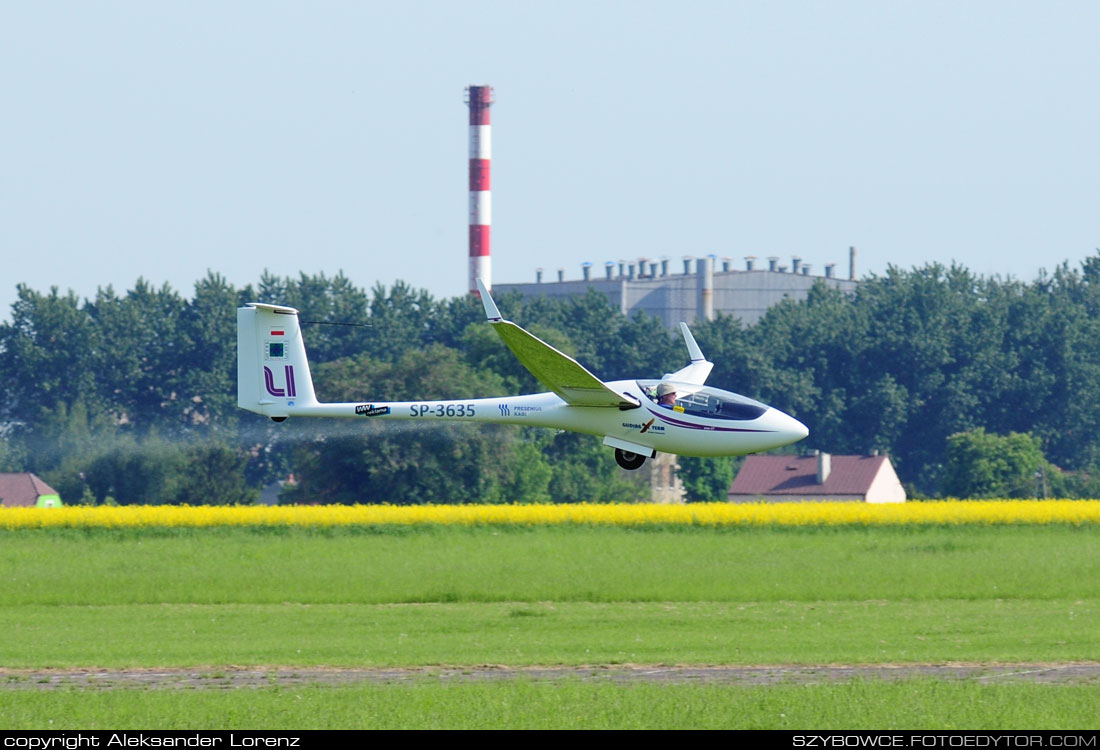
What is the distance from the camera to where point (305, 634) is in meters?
44.0

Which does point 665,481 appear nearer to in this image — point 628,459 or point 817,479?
point 817,479

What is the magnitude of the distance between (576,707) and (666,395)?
9.02 meters

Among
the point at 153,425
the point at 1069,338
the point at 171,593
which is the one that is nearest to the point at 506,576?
the point at 171,593

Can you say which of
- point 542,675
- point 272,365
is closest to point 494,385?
point 542,675

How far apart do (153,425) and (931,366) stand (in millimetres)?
60314

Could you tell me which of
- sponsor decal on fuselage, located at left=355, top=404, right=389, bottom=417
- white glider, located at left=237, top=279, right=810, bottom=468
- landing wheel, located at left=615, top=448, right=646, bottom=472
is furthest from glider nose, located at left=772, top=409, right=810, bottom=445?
sponsor decal on fuselage, located at left=355, top=404, right=389, bottom=417

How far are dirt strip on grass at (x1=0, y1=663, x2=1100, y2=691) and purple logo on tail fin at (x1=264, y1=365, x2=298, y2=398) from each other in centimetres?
1067

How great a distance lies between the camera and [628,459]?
70.5ft

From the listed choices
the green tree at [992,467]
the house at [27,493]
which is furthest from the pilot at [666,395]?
the green tree at [992,467]

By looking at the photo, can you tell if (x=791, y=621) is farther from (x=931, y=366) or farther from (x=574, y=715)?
(x=931, y=366)

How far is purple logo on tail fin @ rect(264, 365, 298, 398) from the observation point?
23.8 m

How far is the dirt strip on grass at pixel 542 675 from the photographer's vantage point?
33438 mm

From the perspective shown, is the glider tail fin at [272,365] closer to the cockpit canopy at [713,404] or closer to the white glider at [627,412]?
the white glider at [627,412]

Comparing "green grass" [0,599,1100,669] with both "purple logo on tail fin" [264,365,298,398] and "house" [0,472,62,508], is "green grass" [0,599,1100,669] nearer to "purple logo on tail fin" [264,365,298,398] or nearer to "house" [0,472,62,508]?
"purple logo on tail fin" [264,365,298,398]
